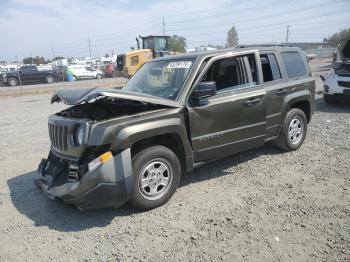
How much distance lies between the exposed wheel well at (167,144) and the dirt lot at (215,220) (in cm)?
56

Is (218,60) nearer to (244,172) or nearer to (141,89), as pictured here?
(141,89)

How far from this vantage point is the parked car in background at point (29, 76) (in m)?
31.8

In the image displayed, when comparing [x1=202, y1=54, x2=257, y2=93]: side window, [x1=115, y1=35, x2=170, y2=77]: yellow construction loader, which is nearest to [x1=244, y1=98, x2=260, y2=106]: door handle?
[x1=202, y1=54, x2=257, y2=93]: side window

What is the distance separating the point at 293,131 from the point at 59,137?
13.3 feet

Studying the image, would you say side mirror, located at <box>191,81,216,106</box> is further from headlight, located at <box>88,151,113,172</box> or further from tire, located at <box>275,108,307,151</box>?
tire, located at <box>275,108,307,151</box>

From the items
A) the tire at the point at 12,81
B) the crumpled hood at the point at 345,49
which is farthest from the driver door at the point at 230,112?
the tire at the point at 12,81

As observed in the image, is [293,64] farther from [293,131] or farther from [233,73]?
[233,73]

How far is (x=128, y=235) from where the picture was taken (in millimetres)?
3697

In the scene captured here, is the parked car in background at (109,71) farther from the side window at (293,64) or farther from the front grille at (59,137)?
the front grille at (59,137)

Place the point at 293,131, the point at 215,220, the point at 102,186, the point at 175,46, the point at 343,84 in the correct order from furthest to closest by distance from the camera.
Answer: the point at 175,46
the point at 343,84
the point at 293,131
the point at 215,220
the point at 102,186

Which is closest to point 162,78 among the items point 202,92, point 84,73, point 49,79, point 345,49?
point 202,92

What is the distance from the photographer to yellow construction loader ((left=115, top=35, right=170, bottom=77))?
2388 cm

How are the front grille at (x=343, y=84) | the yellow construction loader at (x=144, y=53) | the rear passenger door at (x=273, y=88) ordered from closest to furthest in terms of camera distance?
the rear passenger door at (x=273, y=88) → the front grille at (x=343, y=84) → the yellow construction loader at (x=144, y=53)

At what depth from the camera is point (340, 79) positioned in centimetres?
988
